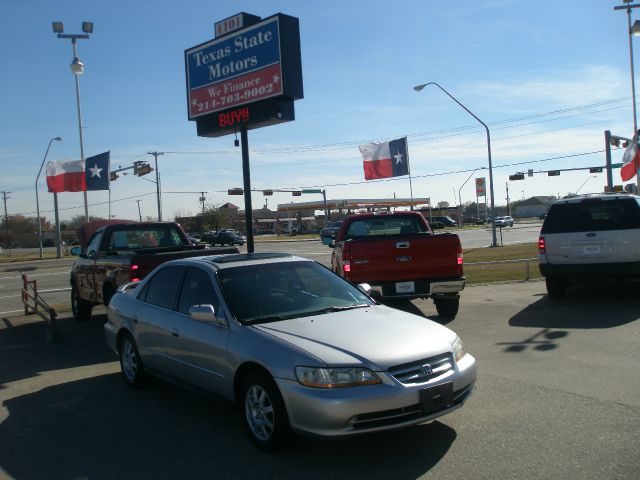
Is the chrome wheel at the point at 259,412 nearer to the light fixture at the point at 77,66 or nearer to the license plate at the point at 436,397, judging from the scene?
the license plate at the point at 436,397

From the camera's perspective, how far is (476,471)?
160 inches

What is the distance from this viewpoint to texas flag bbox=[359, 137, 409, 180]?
35344mm

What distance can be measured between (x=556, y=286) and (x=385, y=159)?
25107 millimetres

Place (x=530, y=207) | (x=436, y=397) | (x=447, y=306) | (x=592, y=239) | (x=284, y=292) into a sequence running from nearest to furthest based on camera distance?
(x=436, y=397)
(x=284, y=292)
(x=447, y=306)
(x=592, y=239)
(x=530, y=207)

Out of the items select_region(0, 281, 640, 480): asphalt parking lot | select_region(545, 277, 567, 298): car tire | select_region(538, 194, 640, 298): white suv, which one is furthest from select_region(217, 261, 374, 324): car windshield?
select_region(545, 277, 567, 298): car tire

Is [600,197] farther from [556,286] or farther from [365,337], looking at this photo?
[365,337]

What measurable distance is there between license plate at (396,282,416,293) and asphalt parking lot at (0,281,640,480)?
138cm

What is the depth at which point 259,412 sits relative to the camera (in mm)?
4641

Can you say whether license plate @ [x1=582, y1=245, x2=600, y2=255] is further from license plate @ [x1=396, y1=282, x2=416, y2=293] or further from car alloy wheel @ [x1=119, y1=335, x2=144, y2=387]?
car alloy wheel @ [x1=119, y1=335, x2=144, y2=387]

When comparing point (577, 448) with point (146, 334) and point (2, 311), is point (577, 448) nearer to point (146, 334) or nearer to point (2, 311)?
point (146, 334)

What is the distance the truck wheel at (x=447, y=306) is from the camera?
10.3 m

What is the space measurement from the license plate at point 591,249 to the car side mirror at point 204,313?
7890mm

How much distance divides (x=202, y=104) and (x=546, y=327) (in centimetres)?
904

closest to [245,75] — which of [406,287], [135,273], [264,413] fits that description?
[135,273]
